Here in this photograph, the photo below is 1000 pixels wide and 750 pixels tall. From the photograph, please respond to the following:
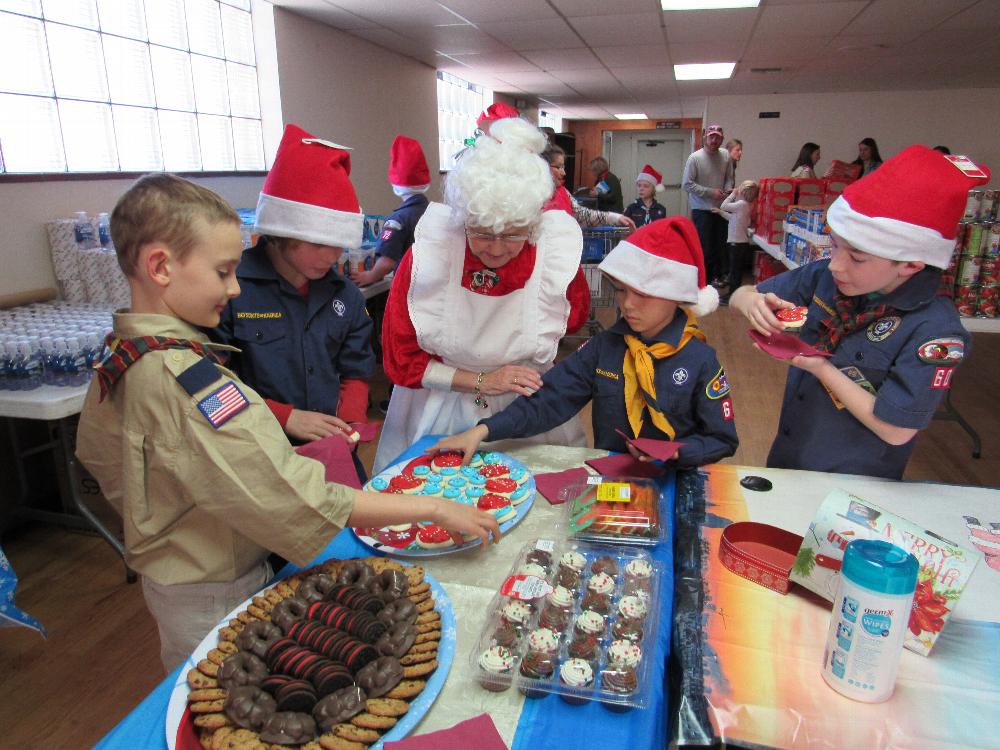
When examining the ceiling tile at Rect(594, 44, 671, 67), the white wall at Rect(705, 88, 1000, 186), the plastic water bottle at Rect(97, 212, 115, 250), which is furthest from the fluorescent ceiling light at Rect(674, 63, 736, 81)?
the plastic water bottle at Rect(97, 212, 115, 250)

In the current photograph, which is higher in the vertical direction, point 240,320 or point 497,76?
point 497,76

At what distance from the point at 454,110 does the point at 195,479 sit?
→ 9086mm

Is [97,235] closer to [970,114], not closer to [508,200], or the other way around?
[508,200]

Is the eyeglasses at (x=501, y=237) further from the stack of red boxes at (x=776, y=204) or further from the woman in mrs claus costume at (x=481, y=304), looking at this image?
the stack of red boxes at (x=776, y=204)

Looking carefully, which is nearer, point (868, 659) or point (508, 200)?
point (868, 659)

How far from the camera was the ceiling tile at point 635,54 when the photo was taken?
6.75 meters

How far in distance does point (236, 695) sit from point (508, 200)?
3.94 ft

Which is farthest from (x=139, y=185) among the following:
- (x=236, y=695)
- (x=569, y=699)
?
(x=569, y=699)

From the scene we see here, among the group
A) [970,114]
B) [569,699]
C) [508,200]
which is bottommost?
[569,699]

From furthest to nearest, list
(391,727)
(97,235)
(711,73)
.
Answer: (711,73) → (97,235) → (391,727)

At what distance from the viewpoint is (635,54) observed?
7.15 meters

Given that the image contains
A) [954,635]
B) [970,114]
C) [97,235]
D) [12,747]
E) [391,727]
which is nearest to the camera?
[391,727]

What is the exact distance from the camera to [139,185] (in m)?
1.08

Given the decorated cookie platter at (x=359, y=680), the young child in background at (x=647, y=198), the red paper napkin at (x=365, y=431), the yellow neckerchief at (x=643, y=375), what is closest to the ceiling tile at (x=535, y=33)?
the young child in background at (x=647, y=198)
